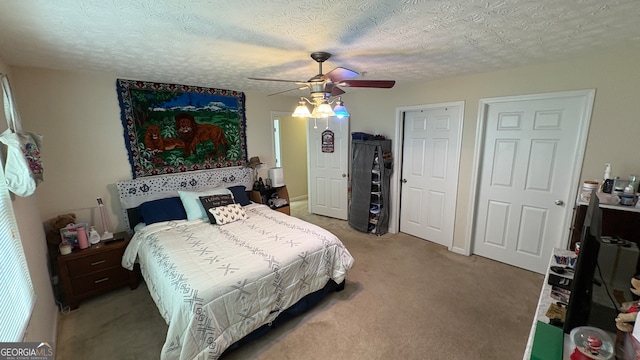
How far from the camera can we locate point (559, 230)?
2.68 m

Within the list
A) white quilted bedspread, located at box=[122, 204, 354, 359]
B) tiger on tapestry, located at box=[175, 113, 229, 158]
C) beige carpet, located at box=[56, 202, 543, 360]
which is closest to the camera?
white quilted bedspread, located at box=[122, 204, 354, 359]

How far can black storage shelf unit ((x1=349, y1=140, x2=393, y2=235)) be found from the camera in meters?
3.77

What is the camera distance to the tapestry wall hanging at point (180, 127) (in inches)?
115

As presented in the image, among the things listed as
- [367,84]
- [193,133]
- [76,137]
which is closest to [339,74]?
[367,84]

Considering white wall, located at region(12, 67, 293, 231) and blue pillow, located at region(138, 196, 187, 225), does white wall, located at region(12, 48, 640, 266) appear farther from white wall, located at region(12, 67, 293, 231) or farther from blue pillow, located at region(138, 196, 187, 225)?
blue pillow, located at region(138, 196, 187, 225)

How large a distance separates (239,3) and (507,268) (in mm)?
3556

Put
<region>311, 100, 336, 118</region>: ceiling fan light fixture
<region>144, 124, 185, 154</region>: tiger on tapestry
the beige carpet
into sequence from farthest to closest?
<region>144, 124, 185, 154</region>: tiger on tapestry < <region>311, 100, 336, 118</region>: ceiling fan light fixture < the beige carpet

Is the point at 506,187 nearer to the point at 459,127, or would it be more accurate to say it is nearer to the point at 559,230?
the point at 559,230

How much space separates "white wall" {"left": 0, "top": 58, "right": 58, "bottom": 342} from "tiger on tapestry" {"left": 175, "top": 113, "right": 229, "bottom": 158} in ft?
4.51

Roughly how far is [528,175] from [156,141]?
416 centimetres

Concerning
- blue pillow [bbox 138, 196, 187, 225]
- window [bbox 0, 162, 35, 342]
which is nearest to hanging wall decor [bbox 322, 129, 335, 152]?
blue pillow [bbox 138, 196, 187, 225]

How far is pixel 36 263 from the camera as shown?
192 centimetres

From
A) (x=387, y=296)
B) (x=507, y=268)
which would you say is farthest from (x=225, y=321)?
(x=507, y=268)
